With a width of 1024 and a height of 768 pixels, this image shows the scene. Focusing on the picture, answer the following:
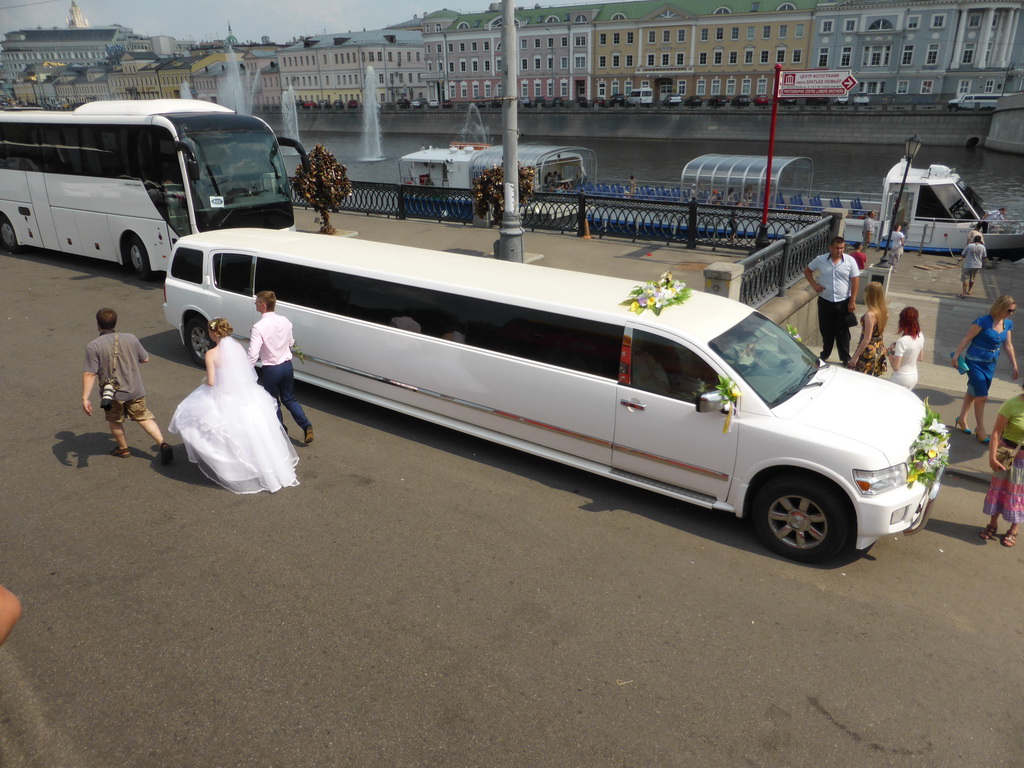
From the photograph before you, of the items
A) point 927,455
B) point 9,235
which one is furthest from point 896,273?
point 9,235

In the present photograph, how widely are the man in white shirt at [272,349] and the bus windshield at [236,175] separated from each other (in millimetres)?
7300

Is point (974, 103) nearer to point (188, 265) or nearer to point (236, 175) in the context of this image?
point (236, 175)

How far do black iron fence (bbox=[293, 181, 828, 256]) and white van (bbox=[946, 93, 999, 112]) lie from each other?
60968mm

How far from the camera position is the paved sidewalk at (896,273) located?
378 inches

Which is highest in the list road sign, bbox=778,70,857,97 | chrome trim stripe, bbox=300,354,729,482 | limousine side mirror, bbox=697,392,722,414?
road sign, bbox=778,70,857,97

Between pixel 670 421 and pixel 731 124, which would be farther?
pixel 731 124

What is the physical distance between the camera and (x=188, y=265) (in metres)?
9.60

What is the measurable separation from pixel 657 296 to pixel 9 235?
17.6 metres

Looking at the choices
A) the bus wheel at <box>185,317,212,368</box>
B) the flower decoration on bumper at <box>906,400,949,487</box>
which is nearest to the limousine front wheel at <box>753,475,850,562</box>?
the flower decoration on bumper at <box>906,400,949,487</box>

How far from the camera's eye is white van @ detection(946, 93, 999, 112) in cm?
6631

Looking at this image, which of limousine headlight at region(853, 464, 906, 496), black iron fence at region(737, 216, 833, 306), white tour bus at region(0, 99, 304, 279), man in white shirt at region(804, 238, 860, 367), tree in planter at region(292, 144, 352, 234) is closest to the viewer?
limousine headlight at region(853, 464, 906, 496)

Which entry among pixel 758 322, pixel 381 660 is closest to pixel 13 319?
pixel 381 660

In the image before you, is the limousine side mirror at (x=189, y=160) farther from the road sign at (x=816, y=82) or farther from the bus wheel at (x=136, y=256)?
the road sign at (x=816, y=82)

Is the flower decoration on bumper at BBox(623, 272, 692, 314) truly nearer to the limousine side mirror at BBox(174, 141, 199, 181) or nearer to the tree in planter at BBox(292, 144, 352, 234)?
the limousine side mirror at BBox(174, 141, 199, 181)
